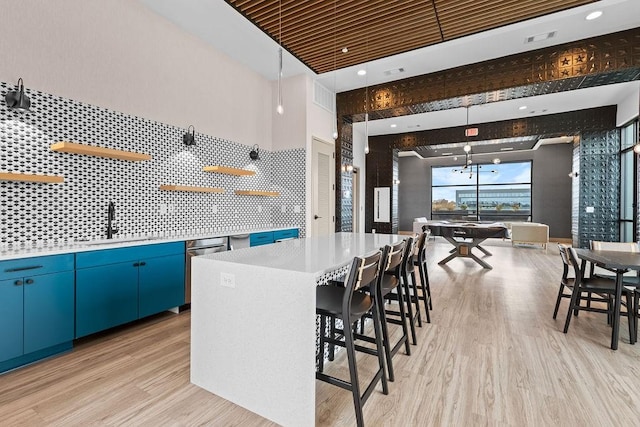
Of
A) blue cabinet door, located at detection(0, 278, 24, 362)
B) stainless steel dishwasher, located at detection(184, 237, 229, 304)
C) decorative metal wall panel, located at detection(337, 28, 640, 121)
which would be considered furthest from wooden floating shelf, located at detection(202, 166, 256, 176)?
decorative metal wall panel, located at detection(337, 28, 640, 121)

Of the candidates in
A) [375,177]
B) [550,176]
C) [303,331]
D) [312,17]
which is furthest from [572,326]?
[550,176]

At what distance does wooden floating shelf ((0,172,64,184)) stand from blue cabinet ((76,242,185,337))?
717 millimetres

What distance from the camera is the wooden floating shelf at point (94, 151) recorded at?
2740 mm

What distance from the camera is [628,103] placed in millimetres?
6176

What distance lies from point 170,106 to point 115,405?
3.31 metres

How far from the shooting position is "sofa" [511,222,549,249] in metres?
8.32

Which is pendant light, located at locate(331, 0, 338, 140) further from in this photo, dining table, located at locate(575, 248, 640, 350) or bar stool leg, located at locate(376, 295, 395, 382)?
dining table, located at locate(575, 248, 640, 350)

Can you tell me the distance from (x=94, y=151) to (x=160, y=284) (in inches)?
56.7

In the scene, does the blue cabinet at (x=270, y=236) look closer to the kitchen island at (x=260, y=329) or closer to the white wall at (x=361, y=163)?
the kitchen island at (x=260, y=329)

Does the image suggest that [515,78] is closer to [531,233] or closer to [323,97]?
[323,97]

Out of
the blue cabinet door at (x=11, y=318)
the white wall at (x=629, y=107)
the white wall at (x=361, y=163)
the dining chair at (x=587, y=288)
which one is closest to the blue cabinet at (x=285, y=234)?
the blue cabinet door at (x=11, y=318)

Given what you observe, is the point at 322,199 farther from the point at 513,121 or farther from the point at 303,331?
the point at 513,121

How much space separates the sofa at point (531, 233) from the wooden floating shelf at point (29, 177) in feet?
33.1

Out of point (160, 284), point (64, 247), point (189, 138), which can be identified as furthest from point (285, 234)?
point (64, 247)
